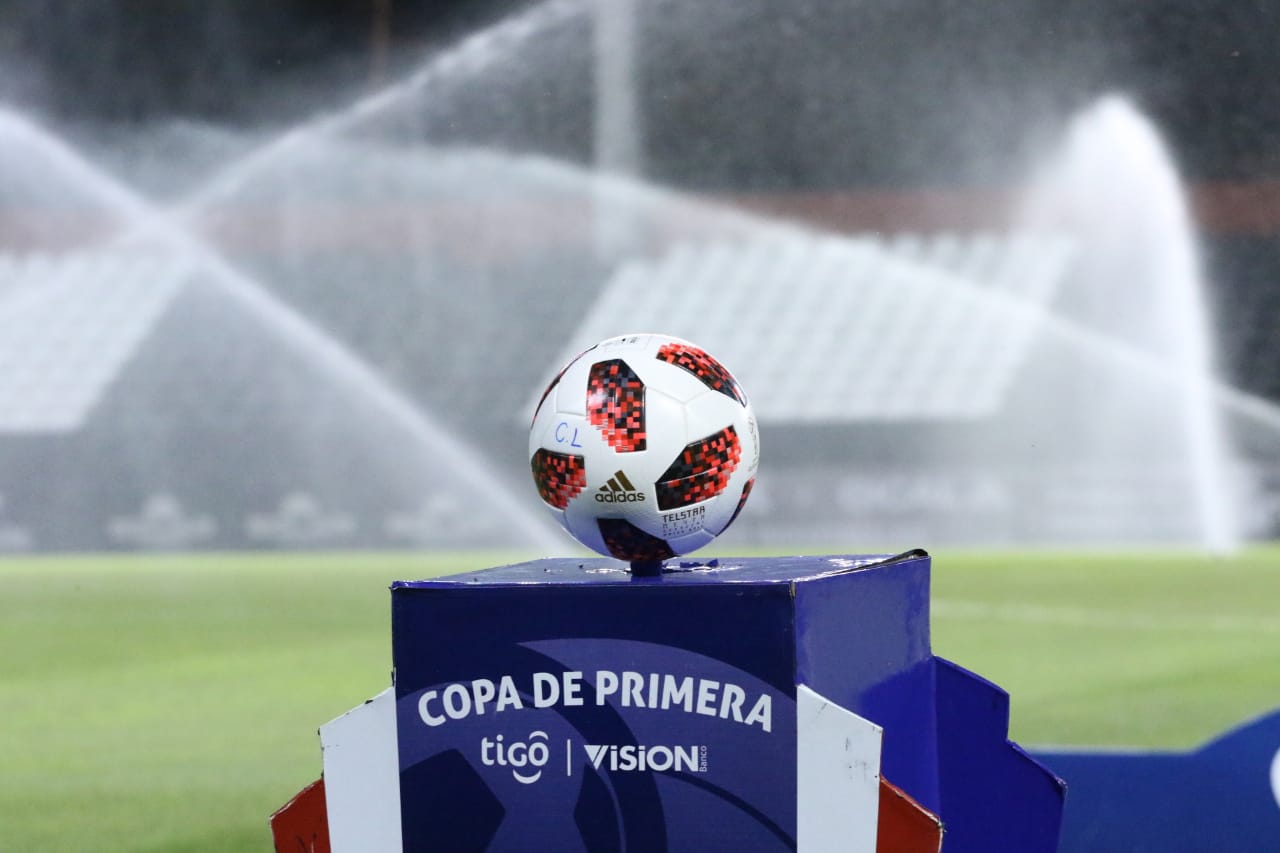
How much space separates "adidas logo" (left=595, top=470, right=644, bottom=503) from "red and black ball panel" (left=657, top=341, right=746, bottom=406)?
245 millimetres

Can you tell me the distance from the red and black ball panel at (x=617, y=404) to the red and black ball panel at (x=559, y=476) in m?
0.07

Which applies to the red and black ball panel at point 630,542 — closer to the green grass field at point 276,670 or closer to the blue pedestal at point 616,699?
the blue pedestal at point 616,699

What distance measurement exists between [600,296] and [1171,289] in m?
6.48

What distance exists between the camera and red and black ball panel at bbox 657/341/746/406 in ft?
10.3

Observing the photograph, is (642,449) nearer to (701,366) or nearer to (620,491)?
(620,491)

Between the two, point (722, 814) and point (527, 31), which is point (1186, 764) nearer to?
point (722, 814)

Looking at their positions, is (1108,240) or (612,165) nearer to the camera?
(1108,240)

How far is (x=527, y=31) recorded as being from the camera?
1916cm

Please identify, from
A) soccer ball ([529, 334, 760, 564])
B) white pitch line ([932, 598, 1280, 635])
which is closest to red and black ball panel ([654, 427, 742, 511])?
soccer ball ([529, 334, 760, 564])

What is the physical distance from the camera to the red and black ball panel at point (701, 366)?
3137mm

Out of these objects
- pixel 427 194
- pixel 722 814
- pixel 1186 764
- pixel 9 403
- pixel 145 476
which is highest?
pixel 427 194

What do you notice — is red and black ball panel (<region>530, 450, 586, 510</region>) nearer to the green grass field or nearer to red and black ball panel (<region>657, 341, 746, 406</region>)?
red and black ball panel (<region>657, 341, 746, 406</region>)

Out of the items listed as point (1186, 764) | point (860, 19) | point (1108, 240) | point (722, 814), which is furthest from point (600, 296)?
point (722, 814)

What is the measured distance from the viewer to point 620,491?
3.03 metres
